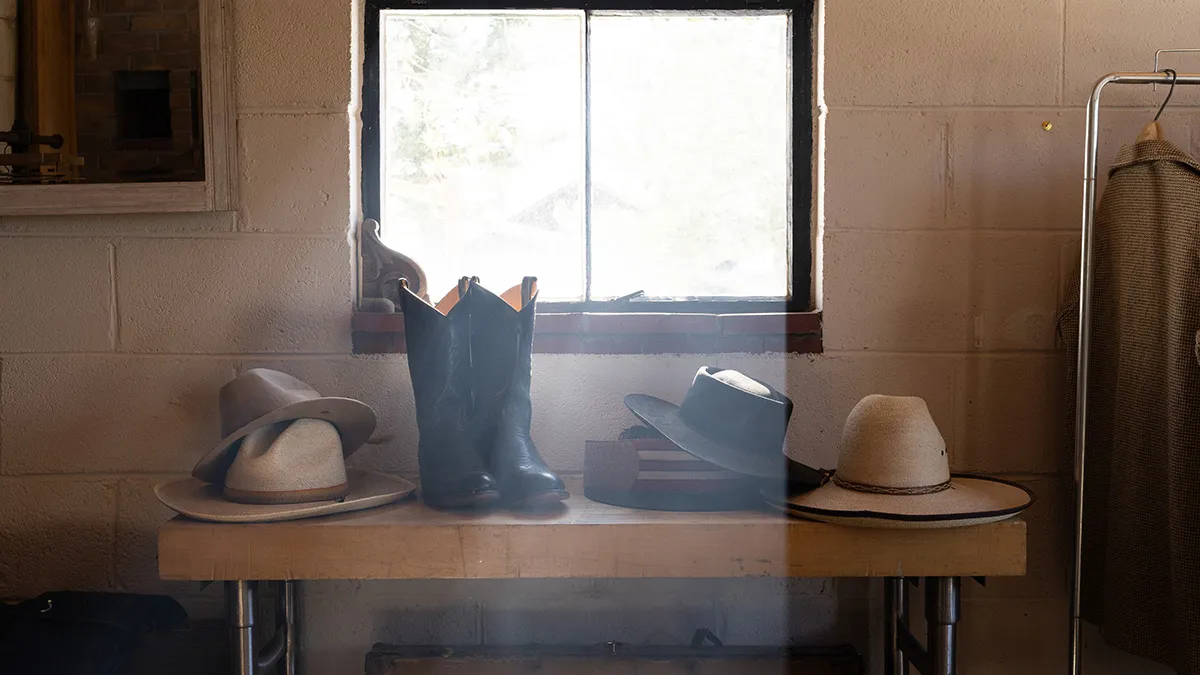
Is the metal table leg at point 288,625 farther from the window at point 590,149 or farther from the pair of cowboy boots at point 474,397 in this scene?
the window at point 590,149

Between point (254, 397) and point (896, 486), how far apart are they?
1047 millimetres

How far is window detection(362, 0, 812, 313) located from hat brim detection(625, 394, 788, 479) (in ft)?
1.44

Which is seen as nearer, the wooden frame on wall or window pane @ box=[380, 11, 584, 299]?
the wooden frame on wall

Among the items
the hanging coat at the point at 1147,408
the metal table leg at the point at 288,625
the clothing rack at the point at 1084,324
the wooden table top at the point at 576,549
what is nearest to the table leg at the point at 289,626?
the metal table leg at the point at 288,625

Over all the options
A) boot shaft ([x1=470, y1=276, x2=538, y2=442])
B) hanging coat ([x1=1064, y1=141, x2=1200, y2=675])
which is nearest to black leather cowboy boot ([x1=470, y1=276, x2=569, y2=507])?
boot shaft ([x1=470, y1=276, x2=538, y2=442])

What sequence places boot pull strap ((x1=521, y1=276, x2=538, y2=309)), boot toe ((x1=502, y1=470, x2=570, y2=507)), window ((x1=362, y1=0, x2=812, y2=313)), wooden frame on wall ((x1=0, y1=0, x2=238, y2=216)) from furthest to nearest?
window ((x1=362, y1=0, x2=812, y2=313))
wooden frame on wall ((x1=0, y1=0, x2=238, y2=216))
boot pull strap ((x1=521, y1=276, x2=538, y2=309))
boot toe ((x1=502, y1=470, x2=570, y2=507))

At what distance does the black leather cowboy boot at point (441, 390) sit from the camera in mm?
1522

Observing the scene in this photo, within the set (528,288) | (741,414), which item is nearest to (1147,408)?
(741,414)

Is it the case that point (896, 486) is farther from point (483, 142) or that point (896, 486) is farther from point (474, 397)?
point (483, 142)

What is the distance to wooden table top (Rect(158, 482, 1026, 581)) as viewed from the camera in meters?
1.39

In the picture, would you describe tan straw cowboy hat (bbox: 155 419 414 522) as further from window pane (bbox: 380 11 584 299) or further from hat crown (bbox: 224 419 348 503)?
window pane (bbox: 380 11 584 299)

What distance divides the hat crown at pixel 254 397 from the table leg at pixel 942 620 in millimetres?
1045

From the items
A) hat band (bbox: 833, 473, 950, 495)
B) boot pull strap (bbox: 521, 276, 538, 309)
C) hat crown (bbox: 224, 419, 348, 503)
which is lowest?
hat band (bbox: 833, 473, 950, 495)

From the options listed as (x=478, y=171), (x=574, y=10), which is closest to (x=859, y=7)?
(x=574, y=10)
